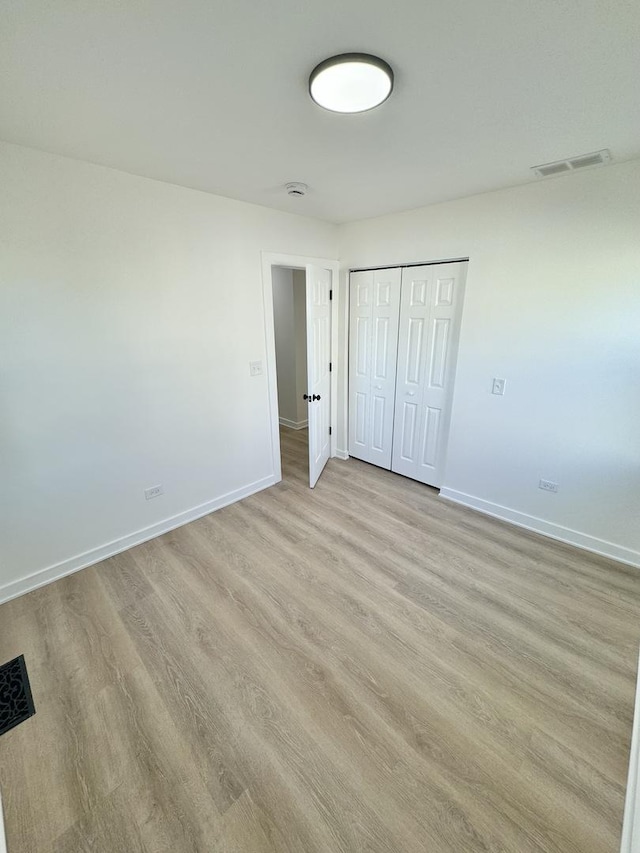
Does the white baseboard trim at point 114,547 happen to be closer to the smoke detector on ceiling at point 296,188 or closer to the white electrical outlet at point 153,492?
the white electrical outlet at point 153,492

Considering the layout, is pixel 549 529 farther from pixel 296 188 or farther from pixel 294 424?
pixel 294 424

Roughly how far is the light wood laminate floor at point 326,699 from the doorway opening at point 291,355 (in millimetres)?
2171

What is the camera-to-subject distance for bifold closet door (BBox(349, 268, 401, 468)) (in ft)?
10.9

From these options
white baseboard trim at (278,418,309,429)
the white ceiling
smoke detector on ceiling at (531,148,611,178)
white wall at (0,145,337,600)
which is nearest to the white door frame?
white wall at (0,145,337,600)

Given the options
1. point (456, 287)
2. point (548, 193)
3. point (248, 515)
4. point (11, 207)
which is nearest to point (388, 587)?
point (248, 515)

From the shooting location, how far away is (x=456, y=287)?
2822 millimetres

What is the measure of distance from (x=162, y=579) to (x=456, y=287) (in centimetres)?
316

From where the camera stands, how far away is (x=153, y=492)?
8.54ft

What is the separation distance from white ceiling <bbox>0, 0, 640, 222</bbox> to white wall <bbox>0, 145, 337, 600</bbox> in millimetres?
297

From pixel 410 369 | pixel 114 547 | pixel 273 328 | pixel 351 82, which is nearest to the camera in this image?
pixel 351 82

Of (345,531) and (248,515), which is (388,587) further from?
(248,515)

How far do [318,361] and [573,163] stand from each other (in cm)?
219

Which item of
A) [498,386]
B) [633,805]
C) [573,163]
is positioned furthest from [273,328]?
[633,805]

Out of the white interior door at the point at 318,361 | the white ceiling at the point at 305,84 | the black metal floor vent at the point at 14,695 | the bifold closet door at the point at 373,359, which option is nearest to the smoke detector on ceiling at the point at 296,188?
the white ceiling at the point at 305,84
